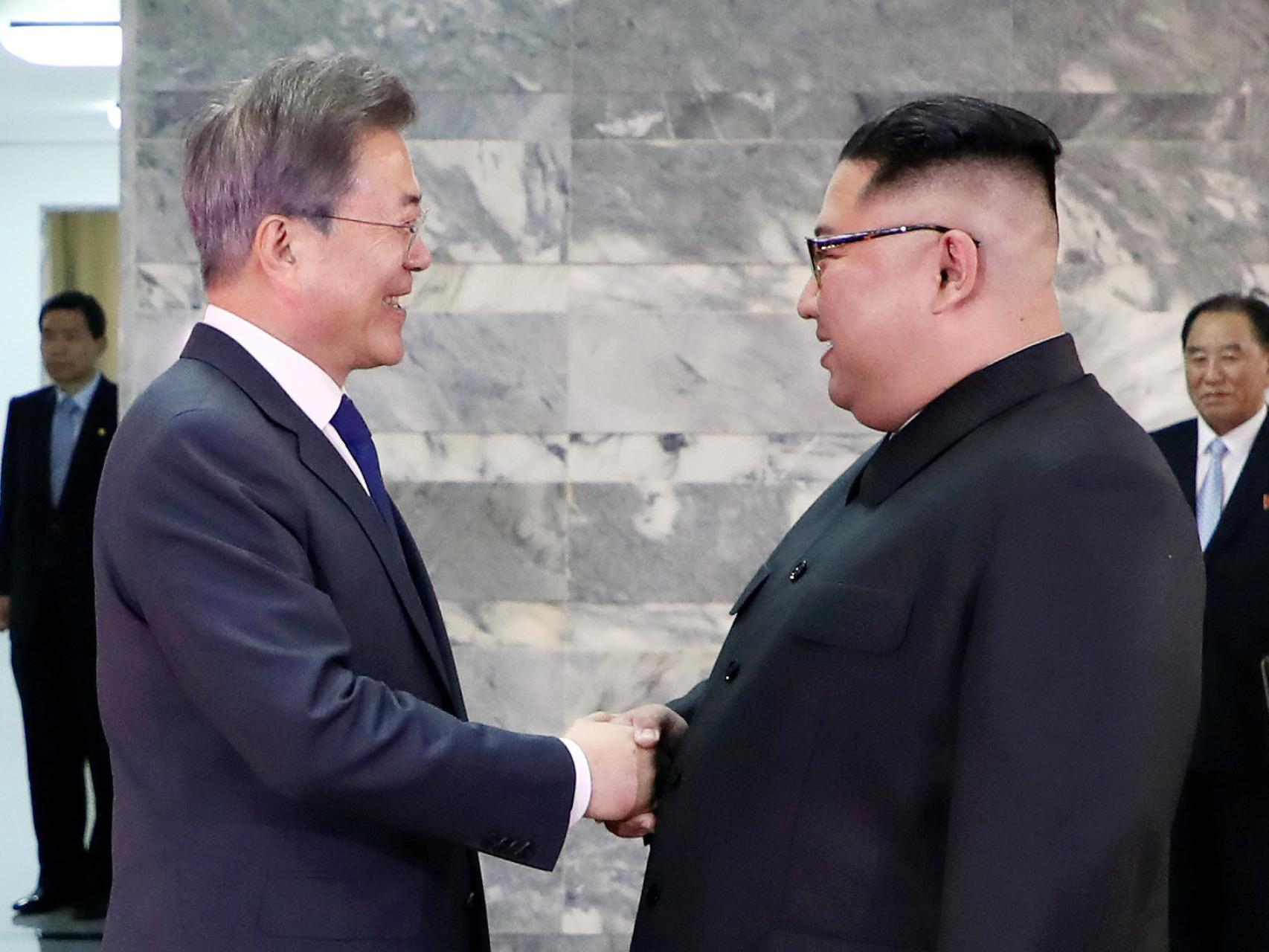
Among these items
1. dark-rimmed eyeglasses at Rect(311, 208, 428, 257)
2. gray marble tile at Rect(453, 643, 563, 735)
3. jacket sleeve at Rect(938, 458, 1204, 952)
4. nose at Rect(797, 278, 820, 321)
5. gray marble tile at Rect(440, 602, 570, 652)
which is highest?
dark-rimmed eyeglasses at Rect(311, 208, 428, 257)

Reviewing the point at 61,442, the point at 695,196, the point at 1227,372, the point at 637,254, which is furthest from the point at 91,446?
the point at 1227,372

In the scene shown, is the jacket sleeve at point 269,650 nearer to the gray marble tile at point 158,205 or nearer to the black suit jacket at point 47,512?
the gray marble tile at point 158,205

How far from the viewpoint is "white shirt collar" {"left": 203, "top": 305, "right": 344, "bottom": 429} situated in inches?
67.7

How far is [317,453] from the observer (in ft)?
5.46

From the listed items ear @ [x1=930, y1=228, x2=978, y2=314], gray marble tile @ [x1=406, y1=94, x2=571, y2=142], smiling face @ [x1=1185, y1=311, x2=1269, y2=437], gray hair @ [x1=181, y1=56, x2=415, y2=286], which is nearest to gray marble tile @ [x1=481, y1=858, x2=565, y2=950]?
gray marble tile @ [x1=406, y1=94, x2=571, y2=142]

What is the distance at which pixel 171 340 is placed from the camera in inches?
164

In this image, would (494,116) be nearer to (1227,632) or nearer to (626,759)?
(1227,632)

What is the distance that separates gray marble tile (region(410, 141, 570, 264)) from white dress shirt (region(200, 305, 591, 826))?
95.7 inches

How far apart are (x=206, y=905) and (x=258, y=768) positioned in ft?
0.57

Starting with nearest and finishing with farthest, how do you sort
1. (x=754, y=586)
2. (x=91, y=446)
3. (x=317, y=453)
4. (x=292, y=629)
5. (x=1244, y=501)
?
1. (x=292, y=629)
2. (x=317, y=453)
3. (x=754, y=586)
4. (x=1244, y=501)
5. (x=91, y=446)

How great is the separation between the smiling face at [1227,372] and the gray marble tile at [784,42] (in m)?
0.94

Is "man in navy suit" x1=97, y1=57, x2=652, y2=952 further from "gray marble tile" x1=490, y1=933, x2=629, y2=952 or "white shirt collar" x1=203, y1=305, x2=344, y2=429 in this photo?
"gray marble tile" x1=490, y1=933, x2=629, y2=952

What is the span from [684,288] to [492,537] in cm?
88

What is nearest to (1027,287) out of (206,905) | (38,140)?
(206,905)
